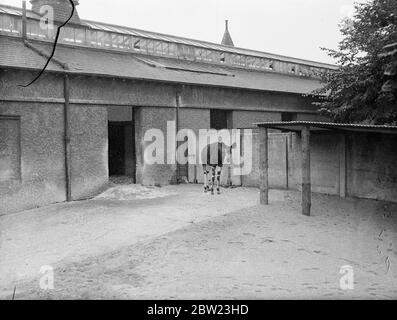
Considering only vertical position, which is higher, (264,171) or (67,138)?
(67,138)

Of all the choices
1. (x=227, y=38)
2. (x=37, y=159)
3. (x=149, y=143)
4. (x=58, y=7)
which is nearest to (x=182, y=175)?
(x=149, y=143)

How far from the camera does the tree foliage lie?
1284 cm

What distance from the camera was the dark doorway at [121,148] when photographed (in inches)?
707

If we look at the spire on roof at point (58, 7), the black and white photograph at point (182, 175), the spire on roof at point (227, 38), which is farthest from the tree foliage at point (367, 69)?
the spire on roof at point (227, 38)

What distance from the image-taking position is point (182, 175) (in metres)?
17.2

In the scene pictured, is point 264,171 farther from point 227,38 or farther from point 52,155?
point 227,38

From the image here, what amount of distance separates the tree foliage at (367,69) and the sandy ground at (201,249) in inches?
118

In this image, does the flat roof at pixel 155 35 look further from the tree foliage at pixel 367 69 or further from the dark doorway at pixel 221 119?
the tree foliage at pixel 367 69

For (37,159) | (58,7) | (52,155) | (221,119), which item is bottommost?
(37,159)

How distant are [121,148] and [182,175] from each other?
3.21 metres

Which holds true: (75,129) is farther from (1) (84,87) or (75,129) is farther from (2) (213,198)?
(2) (213,198)

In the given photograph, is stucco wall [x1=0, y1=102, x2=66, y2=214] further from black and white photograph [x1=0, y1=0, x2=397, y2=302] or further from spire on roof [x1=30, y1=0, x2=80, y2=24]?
spire on roof [x1=30, y1=0, x2=80, y2=24]

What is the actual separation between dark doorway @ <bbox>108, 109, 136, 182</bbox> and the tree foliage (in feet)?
26.9
